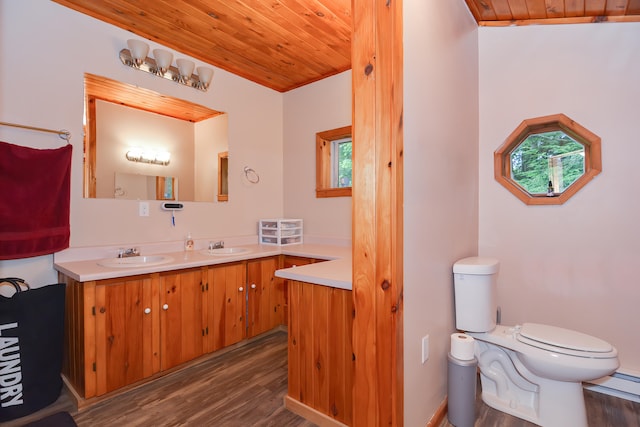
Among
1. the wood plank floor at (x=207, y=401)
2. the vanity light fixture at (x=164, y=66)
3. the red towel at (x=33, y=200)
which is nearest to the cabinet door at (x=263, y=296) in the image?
the wood plank floor at (x=207, y=401)

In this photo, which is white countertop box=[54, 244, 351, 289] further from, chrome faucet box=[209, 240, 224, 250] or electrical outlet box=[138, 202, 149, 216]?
electrical outlet box=[138, 202, 149, 216]

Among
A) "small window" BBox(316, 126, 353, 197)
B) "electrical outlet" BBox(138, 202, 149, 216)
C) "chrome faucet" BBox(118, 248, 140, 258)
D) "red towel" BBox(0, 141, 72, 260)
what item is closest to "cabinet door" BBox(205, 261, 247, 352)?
"chrome faucet" BBox(118, 248, 140, 258)

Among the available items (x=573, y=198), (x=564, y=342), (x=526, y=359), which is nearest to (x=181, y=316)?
Answer: (x=526, y=359)

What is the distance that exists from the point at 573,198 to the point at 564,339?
3.23 ft

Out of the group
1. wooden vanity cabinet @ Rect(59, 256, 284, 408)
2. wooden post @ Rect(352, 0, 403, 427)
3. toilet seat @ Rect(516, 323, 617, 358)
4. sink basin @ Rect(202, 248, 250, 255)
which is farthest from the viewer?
sink basin @ Rect(202, 248, 250, 255)

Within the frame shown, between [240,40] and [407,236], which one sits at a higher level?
[240,40]

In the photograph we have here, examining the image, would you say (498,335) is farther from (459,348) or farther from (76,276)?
(76,276)

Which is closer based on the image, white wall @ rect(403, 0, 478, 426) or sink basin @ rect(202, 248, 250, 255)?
white wall @ rect(403, 0, 478, 426)

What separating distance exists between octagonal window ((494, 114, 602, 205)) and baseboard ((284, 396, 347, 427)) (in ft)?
6.42

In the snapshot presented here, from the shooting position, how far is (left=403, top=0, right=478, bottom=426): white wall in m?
1.37

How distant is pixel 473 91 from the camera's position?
2.27m

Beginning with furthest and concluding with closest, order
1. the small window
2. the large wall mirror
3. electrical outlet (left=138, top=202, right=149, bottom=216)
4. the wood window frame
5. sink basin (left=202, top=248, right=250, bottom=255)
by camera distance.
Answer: the small window
the wood window frame
sink basin (left=202, top=248, right=250, bottom=255)
electrical outlet (left=138, top=202, right=149, bottom=216)
the large wall mirror

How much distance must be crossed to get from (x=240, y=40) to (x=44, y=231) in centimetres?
195

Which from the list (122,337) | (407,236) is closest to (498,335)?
(407,236)
